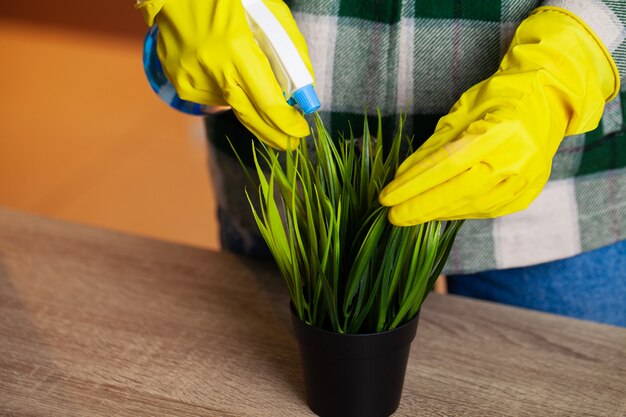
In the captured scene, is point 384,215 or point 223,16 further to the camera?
point 223,16

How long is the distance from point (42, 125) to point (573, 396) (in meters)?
2.62

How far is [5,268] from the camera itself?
0.97 m

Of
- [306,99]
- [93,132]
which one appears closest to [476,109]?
[306,99]

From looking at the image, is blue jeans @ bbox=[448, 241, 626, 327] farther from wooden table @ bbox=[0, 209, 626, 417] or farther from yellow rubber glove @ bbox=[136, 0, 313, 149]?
yellow rubber glove @ bbox=[136, 0, 313, 149]

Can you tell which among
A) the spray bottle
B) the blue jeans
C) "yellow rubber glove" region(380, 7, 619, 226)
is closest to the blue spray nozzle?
the spray bottle

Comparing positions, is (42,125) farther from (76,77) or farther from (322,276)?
(322,276)

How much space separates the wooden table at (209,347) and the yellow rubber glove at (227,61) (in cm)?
23

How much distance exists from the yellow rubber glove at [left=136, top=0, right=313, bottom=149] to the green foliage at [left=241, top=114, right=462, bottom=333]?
70 mm

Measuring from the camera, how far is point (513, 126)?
0.61m

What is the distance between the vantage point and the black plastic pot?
64cm

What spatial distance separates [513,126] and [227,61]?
0.27 meters

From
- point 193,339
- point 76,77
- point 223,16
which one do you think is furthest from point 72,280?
point 76,77

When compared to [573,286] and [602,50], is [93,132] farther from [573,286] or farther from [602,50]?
[602,50]

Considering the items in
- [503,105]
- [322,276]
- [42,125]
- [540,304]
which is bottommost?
[42,125]
